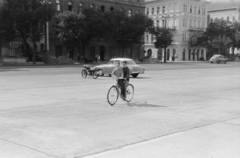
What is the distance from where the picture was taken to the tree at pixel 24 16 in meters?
47.3

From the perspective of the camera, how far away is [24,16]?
4722 centimetres

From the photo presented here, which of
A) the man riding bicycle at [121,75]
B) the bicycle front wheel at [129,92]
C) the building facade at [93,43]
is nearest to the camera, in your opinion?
the man riding bicycle at [121,75]

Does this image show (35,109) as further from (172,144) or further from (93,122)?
(172,144)

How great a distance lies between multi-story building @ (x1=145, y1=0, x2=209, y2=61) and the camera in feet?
276

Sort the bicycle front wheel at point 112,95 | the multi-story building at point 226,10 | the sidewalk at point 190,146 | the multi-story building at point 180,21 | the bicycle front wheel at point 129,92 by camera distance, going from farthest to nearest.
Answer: the multi-story building at point 226,10 < the multi-story building at point 180,21 < the bicycle front wheel at point 129,92 < the bicycle front wheel at point 112,95 < the sidewalk at point 190,146

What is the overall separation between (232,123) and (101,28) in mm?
49074

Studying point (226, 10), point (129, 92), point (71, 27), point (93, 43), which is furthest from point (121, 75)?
point (226, 10)

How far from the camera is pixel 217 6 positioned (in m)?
117

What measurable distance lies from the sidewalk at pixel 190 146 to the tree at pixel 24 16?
43641 mm

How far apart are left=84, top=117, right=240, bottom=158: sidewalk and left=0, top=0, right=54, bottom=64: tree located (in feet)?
143

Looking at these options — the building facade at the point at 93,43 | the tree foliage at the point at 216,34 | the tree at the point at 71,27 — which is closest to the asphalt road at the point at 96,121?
the tree at the point at 71,27

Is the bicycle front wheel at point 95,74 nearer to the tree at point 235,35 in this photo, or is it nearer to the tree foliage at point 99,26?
the tree foliage at point 99,26

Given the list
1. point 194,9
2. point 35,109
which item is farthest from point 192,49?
point 35,109

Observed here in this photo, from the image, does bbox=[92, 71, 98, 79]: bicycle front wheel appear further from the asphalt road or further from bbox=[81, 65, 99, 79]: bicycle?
the asphalt road
